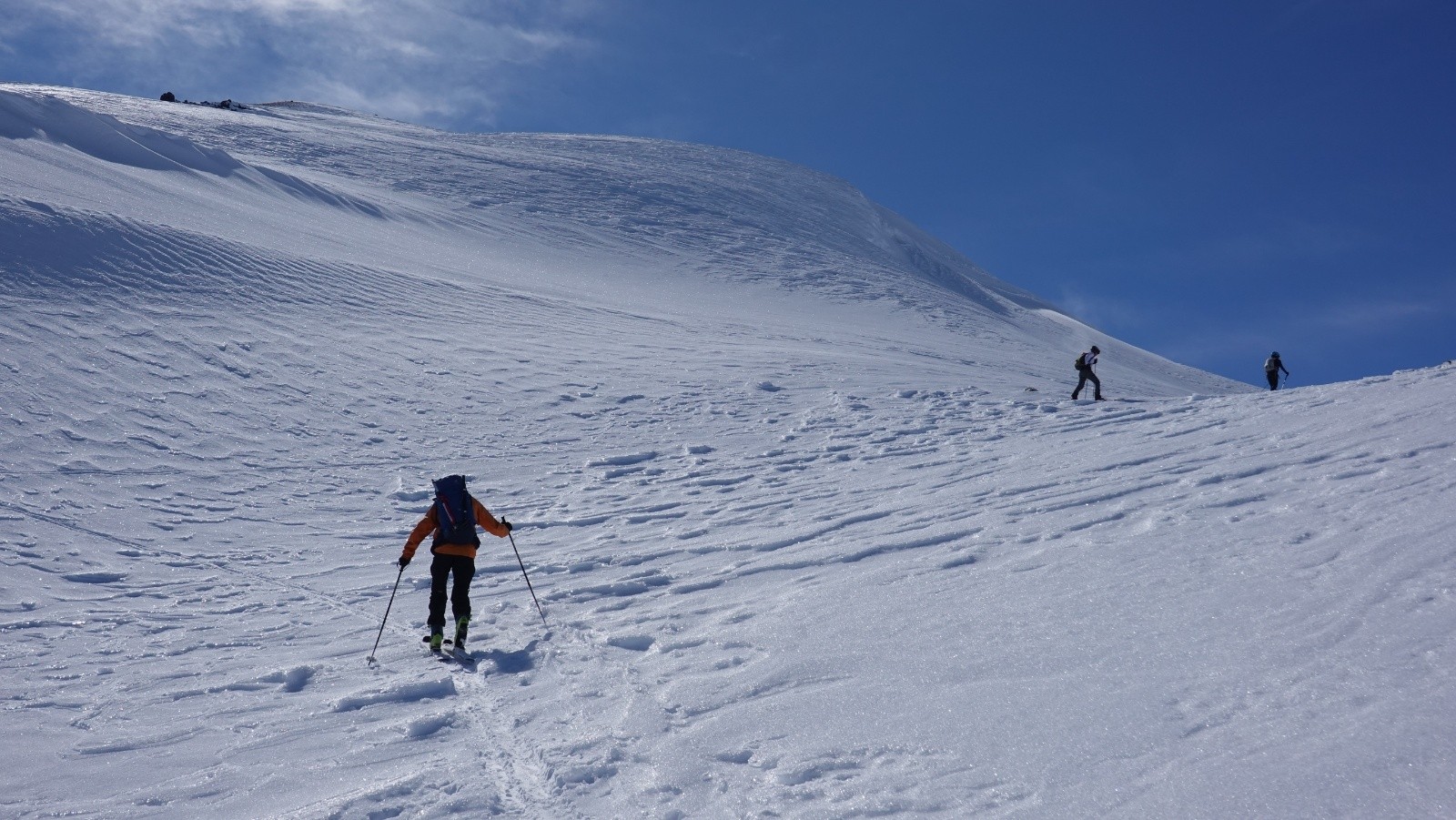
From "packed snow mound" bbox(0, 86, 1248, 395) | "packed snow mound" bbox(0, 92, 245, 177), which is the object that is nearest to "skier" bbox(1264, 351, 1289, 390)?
"packed snow mound" bbox(0, 86, 1248, 395)

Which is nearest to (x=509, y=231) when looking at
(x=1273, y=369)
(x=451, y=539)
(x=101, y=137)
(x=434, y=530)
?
(x=101, y=137)

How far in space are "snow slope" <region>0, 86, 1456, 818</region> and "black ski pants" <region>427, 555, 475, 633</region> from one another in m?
0.30

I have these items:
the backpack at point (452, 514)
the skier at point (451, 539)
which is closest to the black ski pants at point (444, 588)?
the skier at point (451, 539)

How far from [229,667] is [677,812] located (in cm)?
389

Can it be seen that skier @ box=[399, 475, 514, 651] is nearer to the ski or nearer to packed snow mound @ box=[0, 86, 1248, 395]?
the ski

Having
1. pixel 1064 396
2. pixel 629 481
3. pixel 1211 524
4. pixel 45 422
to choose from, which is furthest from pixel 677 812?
pixel 1064 396

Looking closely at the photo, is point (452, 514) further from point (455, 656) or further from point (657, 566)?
point (657, 566)

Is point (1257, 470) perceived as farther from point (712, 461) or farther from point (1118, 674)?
point (712, 461)

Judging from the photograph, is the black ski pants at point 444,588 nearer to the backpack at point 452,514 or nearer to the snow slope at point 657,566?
the backpack at point 452,514

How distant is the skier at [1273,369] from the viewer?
21.3 meters

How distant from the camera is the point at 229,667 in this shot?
660cm

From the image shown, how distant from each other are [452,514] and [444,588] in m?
0.55

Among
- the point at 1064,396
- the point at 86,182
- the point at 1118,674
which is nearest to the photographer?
the point at 1118,674

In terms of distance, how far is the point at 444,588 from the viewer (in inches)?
276
